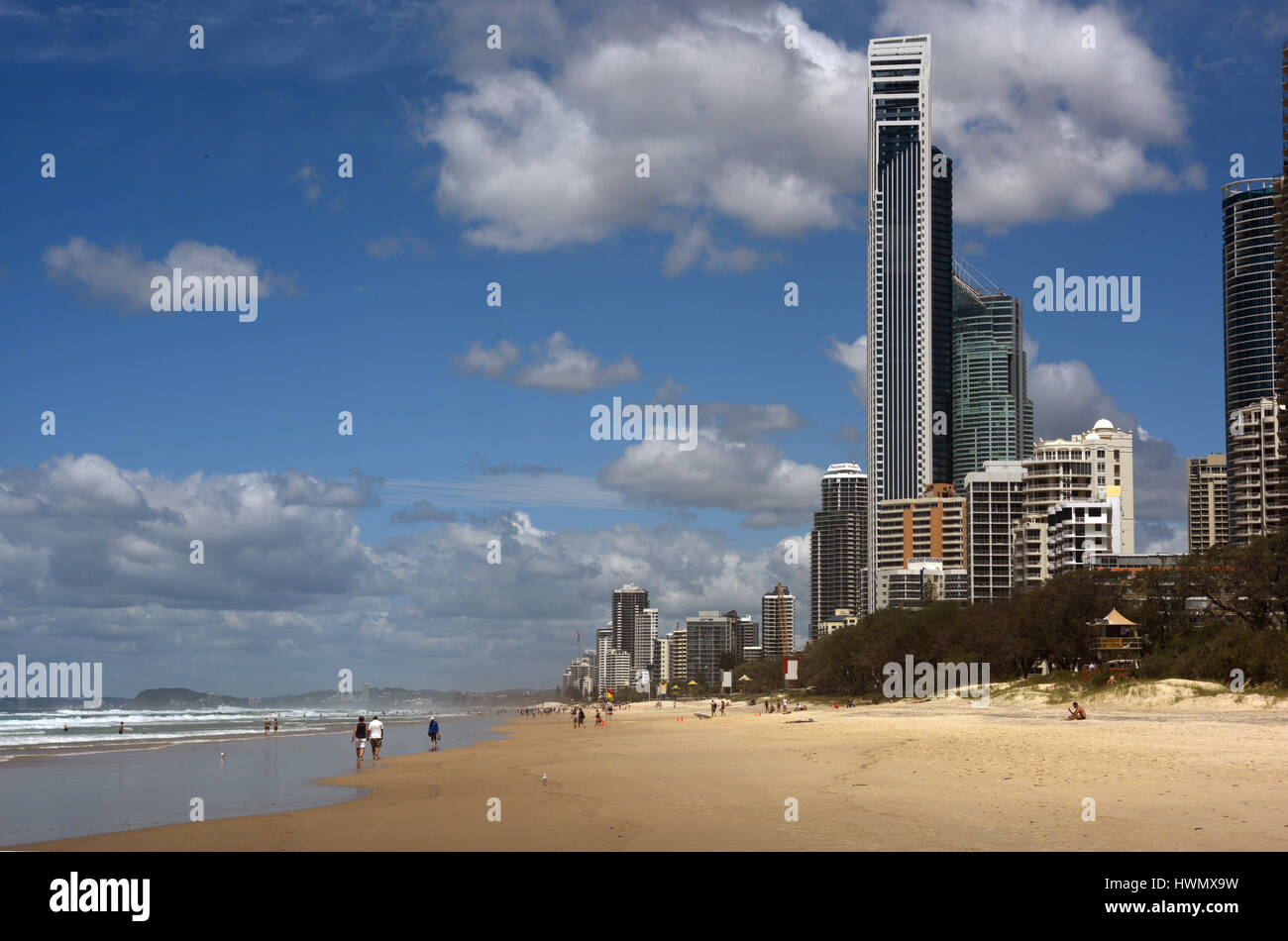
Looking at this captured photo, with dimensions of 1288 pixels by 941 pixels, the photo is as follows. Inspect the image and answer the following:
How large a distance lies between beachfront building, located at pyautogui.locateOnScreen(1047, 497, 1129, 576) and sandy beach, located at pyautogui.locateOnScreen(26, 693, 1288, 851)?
11767 centimetres

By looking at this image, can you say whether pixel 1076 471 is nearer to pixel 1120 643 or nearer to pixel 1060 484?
pixel 1060 484

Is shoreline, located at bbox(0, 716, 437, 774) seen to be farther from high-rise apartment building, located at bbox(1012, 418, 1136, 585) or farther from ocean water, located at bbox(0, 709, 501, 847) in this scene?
high-rise apartment building, located at bbox(1012, 418, 1136, 585)

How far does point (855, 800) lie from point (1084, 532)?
144 m

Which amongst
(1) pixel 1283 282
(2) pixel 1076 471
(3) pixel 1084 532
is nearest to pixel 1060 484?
(2) pixel 1076 471

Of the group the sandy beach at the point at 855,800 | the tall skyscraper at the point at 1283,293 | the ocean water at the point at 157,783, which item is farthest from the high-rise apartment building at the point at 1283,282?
the ocean water at the point at 157,783

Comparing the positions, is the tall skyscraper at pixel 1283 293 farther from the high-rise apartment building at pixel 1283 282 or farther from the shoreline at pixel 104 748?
the shoreline at pixel 104 748

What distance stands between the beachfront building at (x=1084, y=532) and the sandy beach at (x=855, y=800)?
386 feet

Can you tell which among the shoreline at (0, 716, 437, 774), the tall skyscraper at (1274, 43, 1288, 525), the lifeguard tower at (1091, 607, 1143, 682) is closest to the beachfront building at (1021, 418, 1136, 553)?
the tall skyscraper at (1274, 43, 1288, 525)

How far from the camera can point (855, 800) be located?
69.3 feet

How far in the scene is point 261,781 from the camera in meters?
35.0

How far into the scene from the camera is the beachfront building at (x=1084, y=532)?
151m
